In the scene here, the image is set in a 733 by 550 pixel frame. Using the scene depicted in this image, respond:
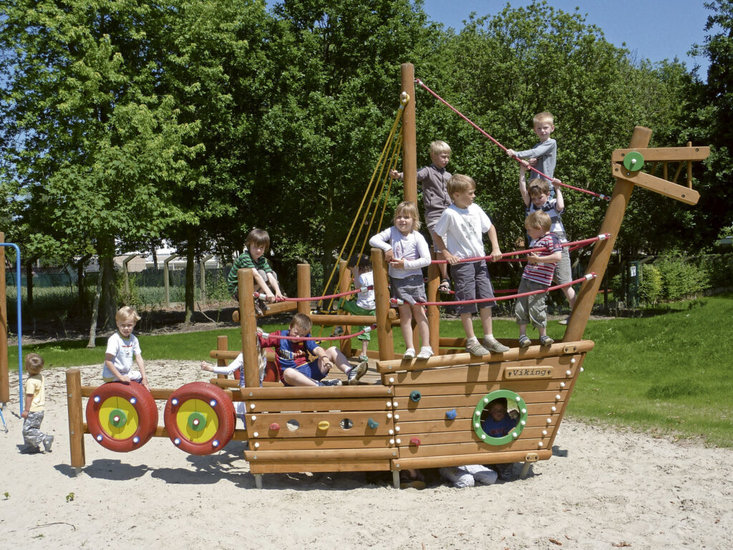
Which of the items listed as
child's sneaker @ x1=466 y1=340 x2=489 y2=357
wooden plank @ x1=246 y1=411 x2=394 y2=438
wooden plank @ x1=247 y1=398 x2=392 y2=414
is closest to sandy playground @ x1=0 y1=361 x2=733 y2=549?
wooden plank @ x1=246 y1=411 x2=394 y2=438

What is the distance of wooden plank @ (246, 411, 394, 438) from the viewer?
6355mm

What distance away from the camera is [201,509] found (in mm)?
5973

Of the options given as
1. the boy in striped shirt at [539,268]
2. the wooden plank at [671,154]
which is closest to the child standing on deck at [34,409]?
the boy in striped shirt at [539,268]

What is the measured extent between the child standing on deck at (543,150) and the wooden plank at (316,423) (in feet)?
9.30

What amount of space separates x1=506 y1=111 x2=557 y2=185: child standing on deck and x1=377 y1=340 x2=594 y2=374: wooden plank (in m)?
1.67

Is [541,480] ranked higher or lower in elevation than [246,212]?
lower

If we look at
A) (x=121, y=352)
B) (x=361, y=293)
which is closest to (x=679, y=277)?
(x=361, y=293)

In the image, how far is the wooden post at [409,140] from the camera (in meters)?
7.08

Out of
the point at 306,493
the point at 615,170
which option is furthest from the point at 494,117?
the point at 306,493

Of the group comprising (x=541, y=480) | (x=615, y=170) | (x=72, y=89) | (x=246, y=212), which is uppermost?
(x=72, y=89)

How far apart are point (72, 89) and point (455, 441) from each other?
15608 millimetres

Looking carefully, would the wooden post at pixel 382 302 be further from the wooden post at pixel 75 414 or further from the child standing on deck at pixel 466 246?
the wooden post at pixel 75 414

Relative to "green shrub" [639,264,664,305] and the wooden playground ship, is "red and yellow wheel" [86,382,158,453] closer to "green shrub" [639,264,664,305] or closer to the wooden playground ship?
the wooden playground ship

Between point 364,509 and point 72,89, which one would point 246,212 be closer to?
point 72,89
